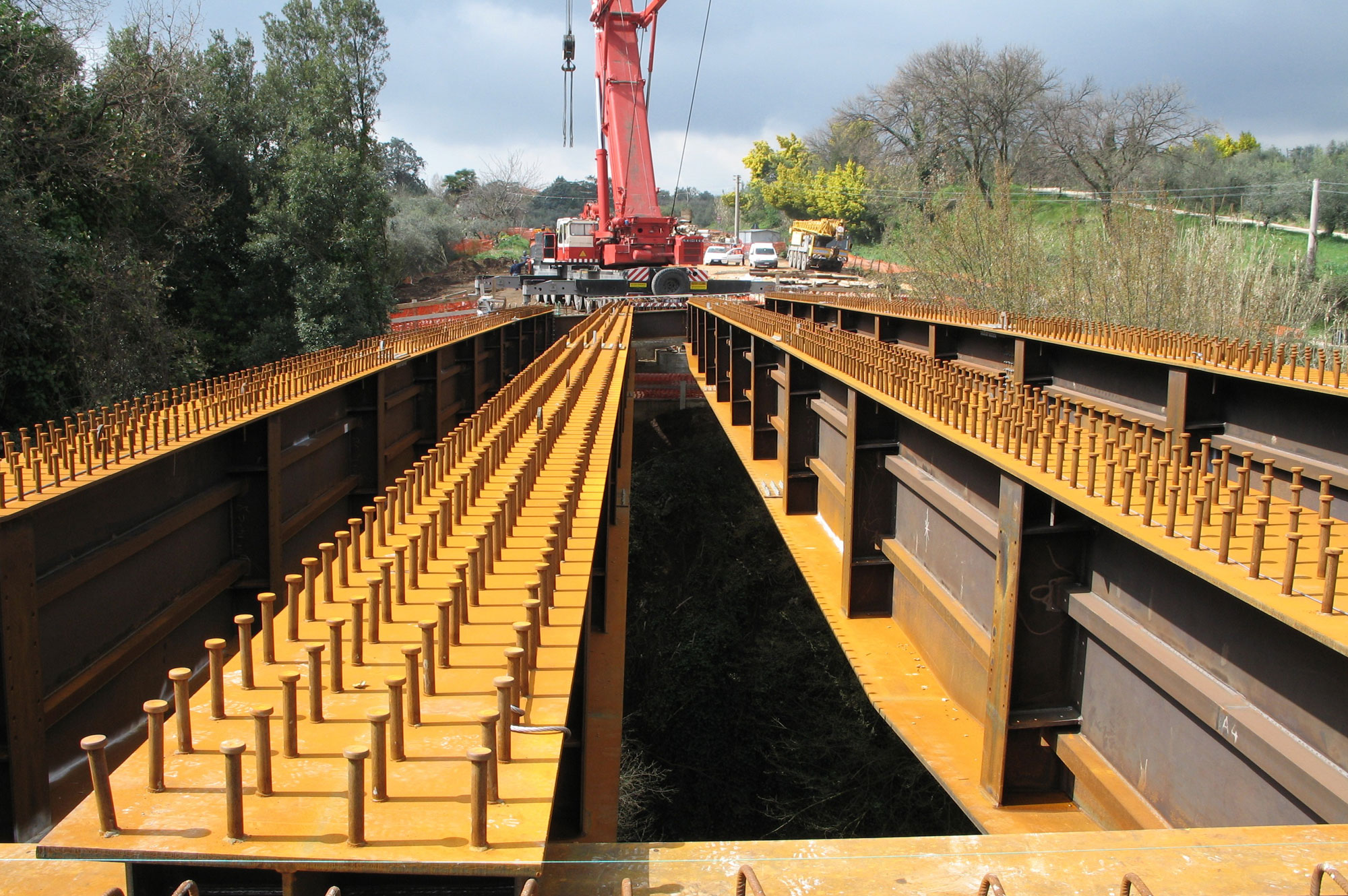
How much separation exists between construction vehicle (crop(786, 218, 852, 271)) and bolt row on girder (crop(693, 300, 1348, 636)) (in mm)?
51041

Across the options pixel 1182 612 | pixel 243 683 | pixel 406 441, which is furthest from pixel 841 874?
pixel 406 441

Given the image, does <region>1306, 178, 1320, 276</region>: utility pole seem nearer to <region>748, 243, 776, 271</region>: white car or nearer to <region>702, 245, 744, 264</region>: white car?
<region>748, 243, 776, 271</region>: white car

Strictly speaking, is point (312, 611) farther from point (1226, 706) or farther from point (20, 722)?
point (1226, 706)

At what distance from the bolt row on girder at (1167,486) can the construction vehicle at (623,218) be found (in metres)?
25.8

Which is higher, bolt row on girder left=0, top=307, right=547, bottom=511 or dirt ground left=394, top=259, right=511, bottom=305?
dirt ground left=394, top=259, right=511, bottom=305

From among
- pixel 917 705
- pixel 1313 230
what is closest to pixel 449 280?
pixel 1313 230

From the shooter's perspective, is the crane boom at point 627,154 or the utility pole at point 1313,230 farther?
the crane boom at point 627,154

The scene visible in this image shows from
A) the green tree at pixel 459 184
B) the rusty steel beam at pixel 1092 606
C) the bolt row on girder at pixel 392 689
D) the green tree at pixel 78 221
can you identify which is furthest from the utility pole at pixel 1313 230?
the green tree at pixel 459 184

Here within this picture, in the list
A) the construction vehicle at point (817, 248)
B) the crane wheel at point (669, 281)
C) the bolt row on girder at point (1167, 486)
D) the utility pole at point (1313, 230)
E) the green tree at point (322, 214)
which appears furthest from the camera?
the construction vehicle at point (817, 248)

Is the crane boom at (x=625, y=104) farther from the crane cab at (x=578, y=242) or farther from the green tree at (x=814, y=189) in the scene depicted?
the green tree at (x=814, y=189)

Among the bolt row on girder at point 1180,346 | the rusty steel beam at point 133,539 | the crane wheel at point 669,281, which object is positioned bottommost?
the rusty steel beam at point 133,539

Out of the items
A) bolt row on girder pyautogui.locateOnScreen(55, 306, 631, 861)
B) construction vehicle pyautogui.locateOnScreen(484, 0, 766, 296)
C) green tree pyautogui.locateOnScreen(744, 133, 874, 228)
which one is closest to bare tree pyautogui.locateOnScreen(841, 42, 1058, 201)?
green tree pyautogui.locateOnScreen(744, 133, 874, 228)

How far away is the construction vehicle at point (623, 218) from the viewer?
31828mm

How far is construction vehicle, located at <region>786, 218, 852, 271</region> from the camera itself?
57.9 metres
